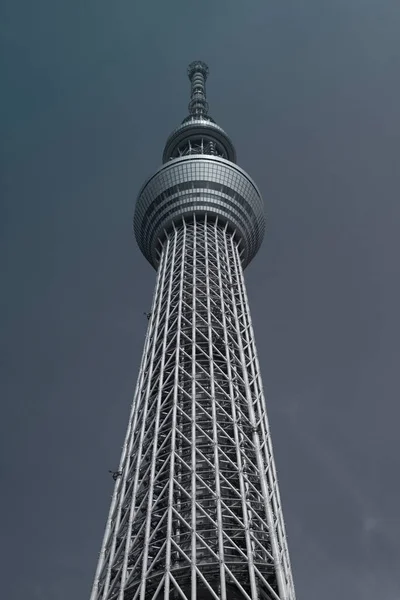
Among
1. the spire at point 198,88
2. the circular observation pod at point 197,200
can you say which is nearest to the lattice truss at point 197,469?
the circular observation pod at point 197,200

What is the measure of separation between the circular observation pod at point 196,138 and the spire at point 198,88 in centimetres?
1120

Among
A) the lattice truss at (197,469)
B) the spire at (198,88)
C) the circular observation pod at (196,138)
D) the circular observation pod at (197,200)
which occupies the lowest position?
the lattice truss at (197,469)

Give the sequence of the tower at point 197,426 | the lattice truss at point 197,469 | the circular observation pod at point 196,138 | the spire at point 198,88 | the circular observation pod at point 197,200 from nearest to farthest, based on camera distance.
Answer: the lattice truss at point 197,469
the tower at point 197,426
the circular observation pod at point 197,200
the circular observation pod at point 196,138
the spire at point 198,88

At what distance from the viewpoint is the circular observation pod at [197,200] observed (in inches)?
3681

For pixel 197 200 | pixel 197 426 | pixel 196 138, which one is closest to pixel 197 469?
pixel 197 426

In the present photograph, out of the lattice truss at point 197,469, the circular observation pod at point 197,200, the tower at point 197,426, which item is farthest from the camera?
the circular observation pod at point 197,200

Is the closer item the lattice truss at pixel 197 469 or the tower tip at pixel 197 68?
the lattice truss at pixel 197 469

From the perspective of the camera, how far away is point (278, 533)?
180 ft

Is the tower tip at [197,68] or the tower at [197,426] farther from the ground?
the tower tip at [197,68]

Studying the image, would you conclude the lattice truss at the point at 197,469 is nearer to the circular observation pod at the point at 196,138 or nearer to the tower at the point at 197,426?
the tower at the point at 197,426

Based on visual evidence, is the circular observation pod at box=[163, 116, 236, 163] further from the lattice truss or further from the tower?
the lattice truss

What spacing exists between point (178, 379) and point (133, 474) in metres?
11.4

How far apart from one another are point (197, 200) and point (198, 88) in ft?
150

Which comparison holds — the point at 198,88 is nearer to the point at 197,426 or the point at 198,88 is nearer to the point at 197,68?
the point at 197,68
